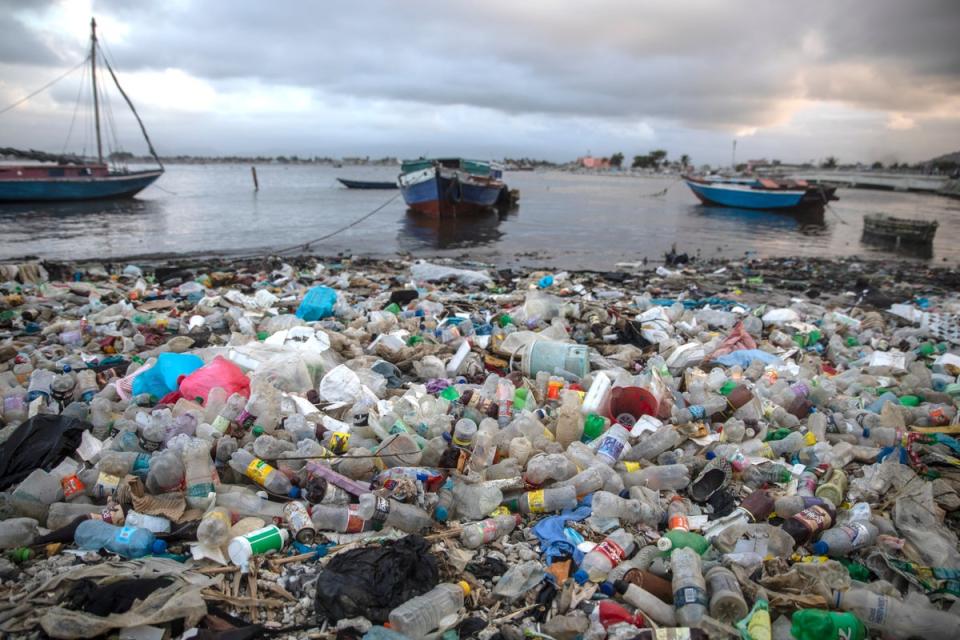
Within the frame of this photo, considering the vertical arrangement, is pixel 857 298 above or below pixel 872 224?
below

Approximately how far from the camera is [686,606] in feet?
6.50

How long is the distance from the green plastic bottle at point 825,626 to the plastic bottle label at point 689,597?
12.0 inches

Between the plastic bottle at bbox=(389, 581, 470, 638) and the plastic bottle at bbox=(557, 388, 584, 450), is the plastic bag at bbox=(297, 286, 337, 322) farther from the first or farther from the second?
the plastic bottle at bbox=(389, 581, 470, 638)

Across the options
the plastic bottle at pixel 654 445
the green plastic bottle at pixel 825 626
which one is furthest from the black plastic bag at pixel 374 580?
the plastic bottle at pixel 654 445

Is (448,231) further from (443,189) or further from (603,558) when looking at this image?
(603,558)

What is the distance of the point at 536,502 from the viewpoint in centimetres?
268

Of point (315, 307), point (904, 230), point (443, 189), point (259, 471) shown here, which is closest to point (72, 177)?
point (443, 189)

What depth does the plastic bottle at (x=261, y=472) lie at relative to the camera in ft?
8.62

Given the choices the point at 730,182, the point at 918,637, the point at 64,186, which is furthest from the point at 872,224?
the point at 64,186

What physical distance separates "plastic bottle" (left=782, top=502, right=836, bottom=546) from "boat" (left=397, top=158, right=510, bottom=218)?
2063 centimetres

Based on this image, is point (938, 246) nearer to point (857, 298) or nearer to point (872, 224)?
point (872, 224)

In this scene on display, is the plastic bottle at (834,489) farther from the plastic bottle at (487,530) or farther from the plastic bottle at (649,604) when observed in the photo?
the plastic bottle at (487,530)

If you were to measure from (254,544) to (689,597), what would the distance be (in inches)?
68.7

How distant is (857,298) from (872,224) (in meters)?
14.5
